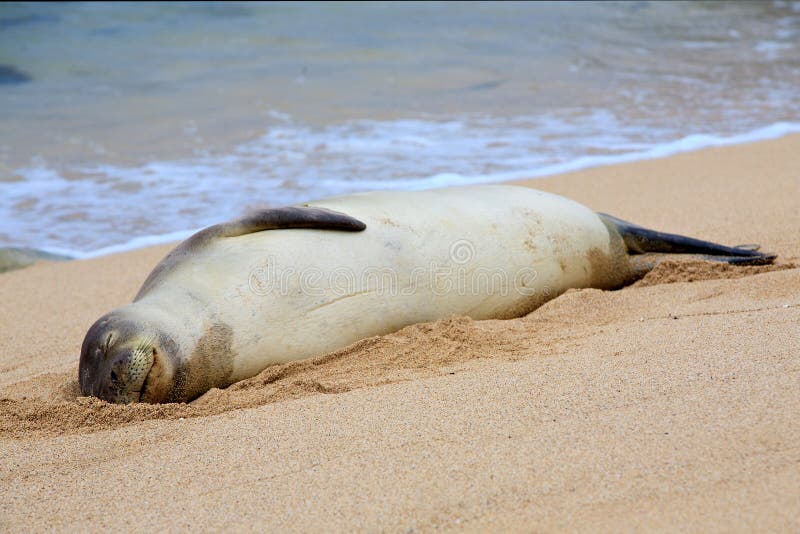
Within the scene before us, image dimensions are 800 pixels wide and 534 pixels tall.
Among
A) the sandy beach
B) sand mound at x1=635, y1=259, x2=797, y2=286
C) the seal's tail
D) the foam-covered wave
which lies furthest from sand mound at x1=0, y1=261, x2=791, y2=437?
the foam-covered wave

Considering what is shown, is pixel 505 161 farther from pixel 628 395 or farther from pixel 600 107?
pixel 628 395

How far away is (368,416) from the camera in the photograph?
2.75 metres

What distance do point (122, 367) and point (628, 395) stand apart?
162 cm

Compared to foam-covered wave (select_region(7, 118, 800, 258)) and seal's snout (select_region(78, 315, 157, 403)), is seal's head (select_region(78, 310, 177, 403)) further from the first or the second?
foam-covered wave (select_region(7, 118, 800, 258))

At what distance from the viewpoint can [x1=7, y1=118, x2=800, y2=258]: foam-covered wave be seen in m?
6.45

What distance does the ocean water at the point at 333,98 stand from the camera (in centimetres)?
721

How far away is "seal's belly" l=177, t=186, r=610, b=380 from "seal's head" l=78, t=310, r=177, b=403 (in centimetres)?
26

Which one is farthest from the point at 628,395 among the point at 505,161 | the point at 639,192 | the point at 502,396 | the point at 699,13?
the point at 699,13

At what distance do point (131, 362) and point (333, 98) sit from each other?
26.2 feet

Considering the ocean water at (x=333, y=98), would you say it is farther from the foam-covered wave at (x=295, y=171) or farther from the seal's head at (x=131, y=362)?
the seal's head at (x=131, y=362)

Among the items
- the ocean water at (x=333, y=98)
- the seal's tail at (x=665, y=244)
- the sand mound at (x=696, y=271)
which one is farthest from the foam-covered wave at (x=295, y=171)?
the sand mound at (x=696, y=271)

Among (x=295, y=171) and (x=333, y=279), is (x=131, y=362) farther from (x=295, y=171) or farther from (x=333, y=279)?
(x=295, y=171)

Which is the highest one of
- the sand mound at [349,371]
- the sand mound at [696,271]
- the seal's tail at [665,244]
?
the seal's tail at [665,244]

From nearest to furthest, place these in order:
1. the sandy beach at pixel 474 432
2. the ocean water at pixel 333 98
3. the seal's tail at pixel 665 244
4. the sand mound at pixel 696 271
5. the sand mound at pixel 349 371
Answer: the sandy beach at pixel 474 432, the sand mound at pixel 349 371, the sand mound at pixel 696 271, the seal's tail at pixel 665 244, the ocean water at pixel 333 98
